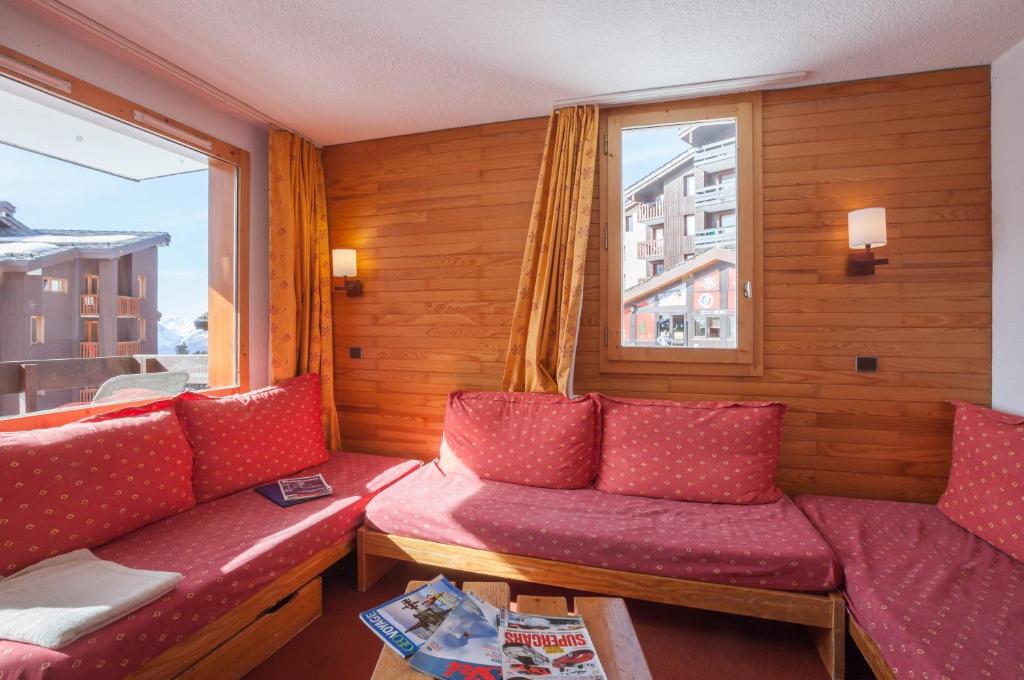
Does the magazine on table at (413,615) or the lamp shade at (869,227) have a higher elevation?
the lamp shade at (869,227)

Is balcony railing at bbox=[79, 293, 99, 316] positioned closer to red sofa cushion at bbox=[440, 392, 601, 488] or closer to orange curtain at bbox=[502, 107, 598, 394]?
red sofa cushion at bbox=[440, 392, 601, 488]

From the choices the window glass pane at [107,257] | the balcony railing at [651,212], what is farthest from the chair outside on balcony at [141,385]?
the balcony railing at [651,212]

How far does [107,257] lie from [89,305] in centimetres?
26

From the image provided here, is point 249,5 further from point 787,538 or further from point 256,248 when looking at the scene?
point 787,538

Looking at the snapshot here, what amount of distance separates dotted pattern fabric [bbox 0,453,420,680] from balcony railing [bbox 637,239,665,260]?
189cm

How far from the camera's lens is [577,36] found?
2148 mm

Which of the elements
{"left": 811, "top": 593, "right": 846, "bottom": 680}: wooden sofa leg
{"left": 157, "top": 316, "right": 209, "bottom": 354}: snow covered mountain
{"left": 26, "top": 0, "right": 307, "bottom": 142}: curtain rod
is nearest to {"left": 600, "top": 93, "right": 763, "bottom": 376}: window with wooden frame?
{"left": 811, "top": 593, "right": 846, "bottom": 680}: wooden sofa leg

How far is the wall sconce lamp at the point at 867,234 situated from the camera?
2240 mm

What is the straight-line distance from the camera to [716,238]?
2.63 m

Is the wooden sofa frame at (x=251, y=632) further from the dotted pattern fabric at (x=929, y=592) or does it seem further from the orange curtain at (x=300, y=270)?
the dotted pattern fabric at (x=929, y=592)

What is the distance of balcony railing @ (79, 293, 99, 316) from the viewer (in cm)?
226

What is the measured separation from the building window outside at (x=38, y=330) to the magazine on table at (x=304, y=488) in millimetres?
1182

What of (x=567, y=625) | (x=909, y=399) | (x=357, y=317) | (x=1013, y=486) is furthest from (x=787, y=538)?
(x=357, y=317)

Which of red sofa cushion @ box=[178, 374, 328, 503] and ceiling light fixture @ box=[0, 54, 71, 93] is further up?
ceiling light fixture @ box=[0, 54, 71, 93]
